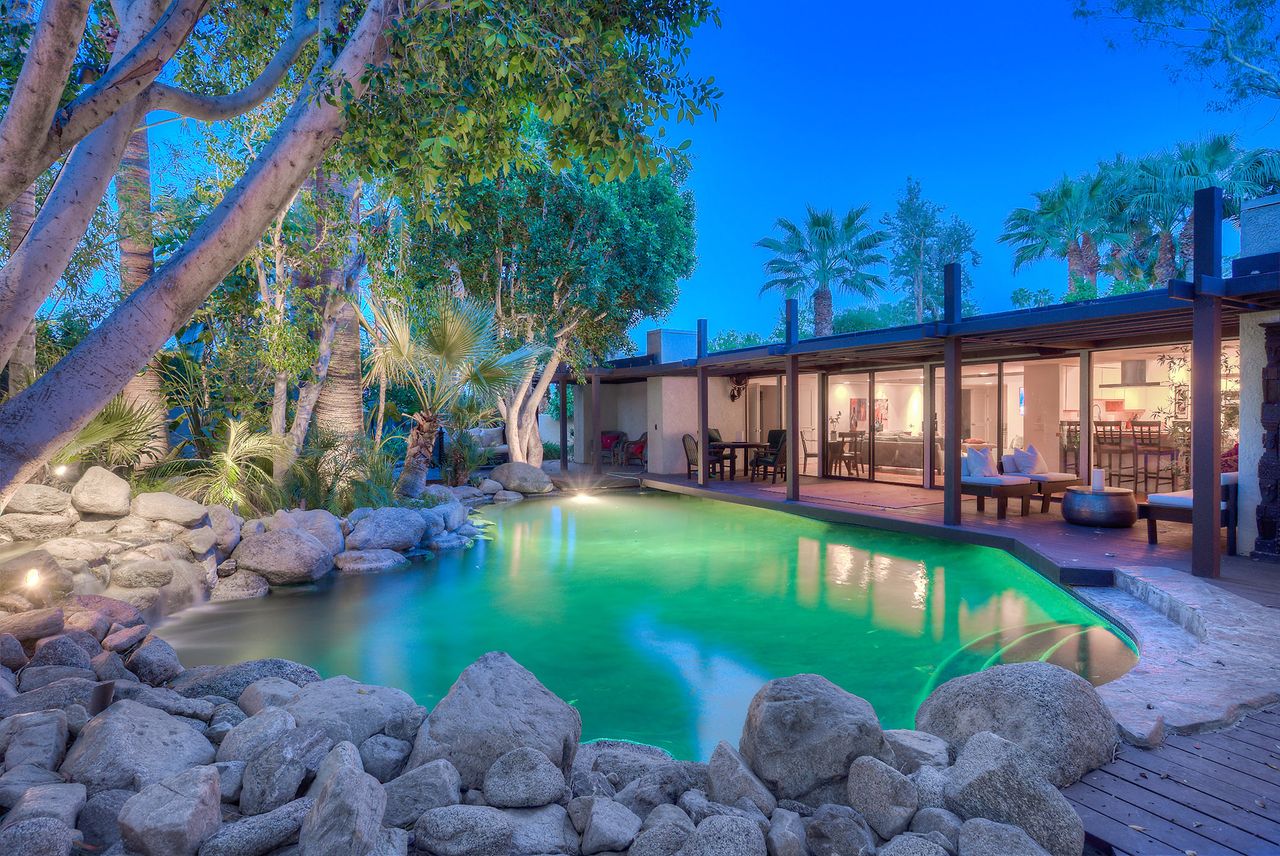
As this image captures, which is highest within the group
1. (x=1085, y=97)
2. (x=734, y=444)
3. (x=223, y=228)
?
(x=1085, y=97)

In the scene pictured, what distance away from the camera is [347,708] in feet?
11.9

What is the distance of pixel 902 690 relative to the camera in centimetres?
514

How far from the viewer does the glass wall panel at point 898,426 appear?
15391 mm

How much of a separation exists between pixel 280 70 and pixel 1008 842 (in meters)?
4.81

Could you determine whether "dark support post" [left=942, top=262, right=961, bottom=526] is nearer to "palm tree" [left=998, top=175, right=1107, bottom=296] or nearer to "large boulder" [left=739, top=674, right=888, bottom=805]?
"large boulder" [left=739, top=674, right=888, bottom=805]

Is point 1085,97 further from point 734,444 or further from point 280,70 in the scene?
point 280,70

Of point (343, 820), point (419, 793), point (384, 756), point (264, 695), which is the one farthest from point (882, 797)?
point (264, 695)

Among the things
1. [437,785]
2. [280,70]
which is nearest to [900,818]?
[437,785]

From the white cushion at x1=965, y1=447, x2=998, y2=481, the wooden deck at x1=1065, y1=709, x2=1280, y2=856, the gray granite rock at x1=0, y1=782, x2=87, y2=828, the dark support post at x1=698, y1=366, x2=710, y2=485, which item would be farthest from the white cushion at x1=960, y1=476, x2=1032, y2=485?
the gray granite rock at x1=0, y1=782, x2=87, y2=828

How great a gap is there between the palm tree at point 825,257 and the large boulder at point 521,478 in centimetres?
1454

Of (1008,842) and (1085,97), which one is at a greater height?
(1085,97)

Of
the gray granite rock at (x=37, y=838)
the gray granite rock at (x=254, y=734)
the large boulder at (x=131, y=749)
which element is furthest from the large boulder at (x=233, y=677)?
the gray granite rock at (x=37, y=838)

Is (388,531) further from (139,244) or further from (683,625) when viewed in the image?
(139,244)

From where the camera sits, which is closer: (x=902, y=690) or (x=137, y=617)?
(x=902, y=690)
